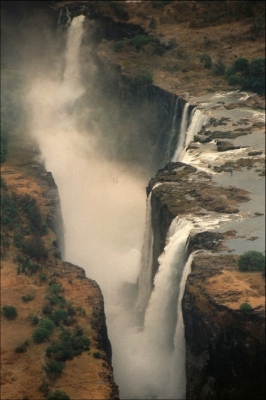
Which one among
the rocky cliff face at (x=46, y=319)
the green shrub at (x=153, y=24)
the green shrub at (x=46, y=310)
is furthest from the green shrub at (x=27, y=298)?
the green shrub at (x=153, y=24)

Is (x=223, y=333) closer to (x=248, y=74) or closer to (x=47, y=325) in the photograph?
(x=47, y=325)

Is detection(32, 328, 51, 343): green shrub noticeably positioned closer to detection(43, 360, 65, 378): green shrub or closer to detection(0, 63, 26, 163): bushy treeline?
detection(43, 360, 65, 378): green shrub

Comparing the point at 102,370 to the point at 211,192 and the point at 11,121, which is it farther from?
the point at 11,121

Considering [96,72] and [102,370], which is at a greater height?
[96,72]


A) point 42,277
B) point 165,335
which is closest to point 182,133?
point 42,277

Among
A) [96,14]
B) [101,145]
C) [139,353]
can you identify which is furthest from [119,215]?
[96,14]

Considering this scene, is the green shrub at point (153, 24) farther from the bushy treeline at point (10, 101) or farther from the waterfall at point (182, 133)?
the waterfall at point (182, 133)
